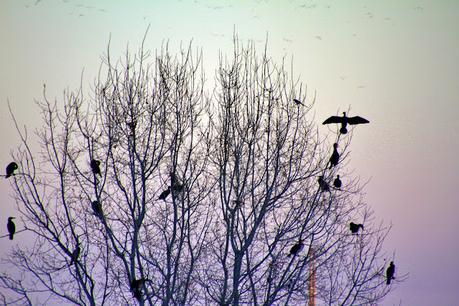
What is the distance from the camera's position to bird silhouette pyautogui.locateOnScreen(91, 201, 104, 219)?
800 centimetres

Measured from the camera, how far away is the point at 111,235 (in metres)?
8.03

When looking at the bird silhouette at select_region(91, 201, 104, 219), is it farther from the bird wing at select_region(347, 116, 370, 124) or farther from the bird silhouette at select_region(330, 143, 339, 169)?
the bird wing at select_region(347, 116, 370, 124)

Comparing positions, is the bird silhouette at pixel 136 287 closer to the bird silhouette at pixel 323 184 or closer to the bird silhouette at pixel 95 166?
the bird silhouette at pixel 95 166

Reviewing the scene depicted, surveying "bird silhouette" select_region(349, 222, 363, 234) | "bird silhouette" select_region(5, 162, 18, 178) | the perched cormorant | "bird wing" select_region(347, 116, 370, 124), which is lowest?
the perched cormorant

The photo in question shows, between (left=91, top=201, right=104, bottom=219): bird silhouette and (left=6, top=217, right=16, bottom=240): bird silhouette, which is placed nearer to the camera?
(left=91, top=201, right=104, bottom=219): bird silhouette

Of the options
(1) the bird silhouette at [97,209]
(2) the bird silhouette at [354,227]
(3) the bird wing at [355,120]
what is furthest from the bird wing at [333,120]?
(1) the bird silhouette at [97,209]

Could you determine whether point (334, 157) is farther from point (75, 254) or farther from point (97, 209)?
point (75, 254)

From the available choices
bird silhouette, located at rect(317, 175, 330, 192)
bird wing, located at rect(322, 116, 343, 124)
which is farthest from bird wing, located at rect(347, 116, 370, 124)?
→ bird silhouette, located at rect(317, 175, 330, 192)

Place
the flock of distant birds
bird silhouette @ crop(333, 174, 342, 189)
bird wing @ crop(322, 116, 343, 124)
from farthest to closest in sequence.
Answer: bird wing @ crop(322, 116, 343, 124), bird silhouette @ crop(333, 174, 342, 189), the flock of distant birds

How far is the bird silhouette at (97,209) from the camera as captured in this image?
8.00 meters

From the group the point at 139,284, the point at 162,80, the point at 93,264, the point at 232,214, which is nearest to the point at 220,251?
the point at 232,214

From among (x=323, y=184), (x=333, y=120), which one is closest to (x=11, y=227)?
(x=323, y=184)

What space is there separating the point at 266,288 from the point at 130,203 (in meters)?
2.29

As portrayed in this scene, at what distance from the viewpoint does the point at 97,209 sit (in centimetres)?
805
